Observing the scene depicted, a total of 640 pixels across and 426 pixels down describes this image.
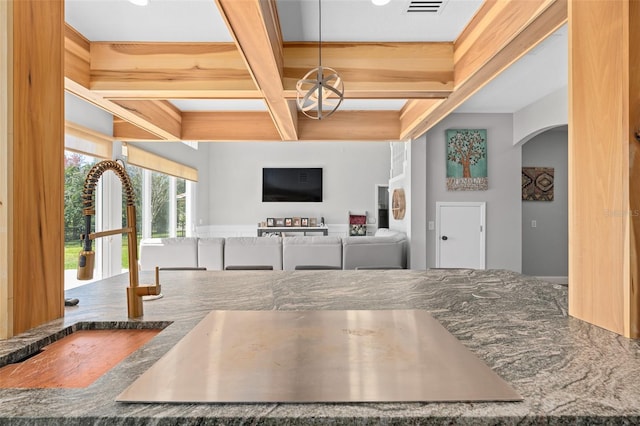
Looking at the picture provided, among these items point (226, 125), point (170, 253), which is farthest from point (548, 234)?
point (170, 253)

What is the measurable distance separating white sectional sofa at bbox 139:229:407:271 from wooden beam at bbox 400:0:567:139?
191cm

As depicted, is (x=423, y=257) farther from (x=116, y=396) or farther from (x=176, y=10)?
(x=116, y=396)

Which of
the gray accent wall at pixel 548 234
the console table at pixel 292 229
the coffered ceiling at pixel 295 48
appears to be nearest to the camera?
the coffered ceiling at pixel 295 48

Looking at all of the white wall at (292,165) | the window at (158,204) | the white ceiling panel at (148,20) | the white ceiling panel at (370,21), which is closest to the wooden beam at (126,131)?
the window at (158,204)

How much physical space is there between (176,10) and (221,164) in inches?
235

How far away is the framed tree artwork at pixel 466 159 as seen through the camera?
4.93m

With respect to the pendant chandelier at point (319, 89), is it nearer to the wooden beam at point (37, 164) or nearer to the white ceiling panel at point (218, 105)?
the wooden beam at point (37, 164)

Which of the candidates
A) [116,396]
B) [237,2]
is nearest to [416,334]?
[116,396]

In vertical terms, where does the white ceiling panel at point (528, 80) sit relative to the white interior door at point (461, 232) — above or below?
above

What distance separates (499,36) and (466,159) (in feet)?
9.38

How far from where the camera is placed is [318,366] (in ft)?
A: 2.23

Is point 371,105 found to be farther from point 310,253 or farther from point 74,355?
point 74,355

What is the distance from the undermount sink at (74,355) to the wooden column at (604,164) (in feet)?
3.72

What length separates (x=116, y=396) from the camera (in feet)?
1.88
